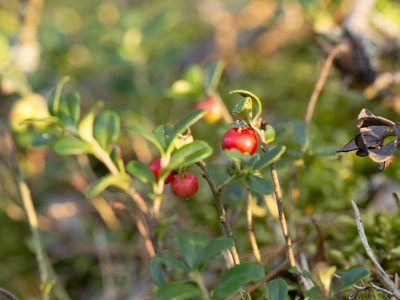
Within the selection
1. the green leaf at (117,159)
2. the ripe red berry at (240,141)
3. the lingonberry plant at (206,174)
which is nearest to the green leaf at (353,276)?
the lingonberry plant at (206,174)

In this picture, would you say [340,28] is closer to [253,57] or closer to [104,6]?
[253,57]

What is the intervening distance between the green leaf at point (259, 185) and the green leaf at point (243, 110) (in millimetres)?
139

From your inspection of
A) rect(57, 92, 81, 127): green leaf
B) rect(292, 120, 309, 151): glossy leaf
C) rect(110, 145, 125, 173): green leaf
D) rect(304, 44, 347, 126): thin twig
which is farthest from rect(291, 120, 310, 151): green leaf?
rect(57, 92, 81, 127): green leaf

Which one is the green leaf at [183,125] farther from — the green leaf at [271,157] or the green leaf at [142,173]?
the green leaf at [271,157]

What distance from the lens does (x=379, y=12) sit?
2201 mm

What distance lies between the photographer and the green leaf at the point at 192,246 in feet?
2.67

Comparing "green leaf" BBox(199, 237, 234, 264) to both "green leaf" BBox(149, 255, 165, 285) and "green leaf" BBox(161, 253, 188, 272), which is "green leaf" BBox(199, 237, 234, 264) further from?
"green leaf" BBox(149, 255, 165, 285)

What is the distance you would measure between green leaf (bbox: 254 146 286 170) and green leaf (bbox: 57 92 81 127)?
0.62 meters

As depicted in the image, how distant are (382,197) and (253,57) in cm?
165

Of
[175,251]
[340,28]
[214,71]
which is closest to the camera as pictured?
[214,71]

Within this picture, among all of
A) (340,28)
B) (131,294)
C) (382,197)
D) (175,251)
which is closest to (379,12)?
(340,28)

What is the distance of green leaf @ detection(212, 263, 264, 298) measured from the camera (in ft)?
2.52

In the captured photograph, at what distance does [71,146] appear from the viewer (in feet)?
3.47

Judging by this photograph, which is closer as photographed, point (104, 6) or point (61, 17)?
point (61, 17)
